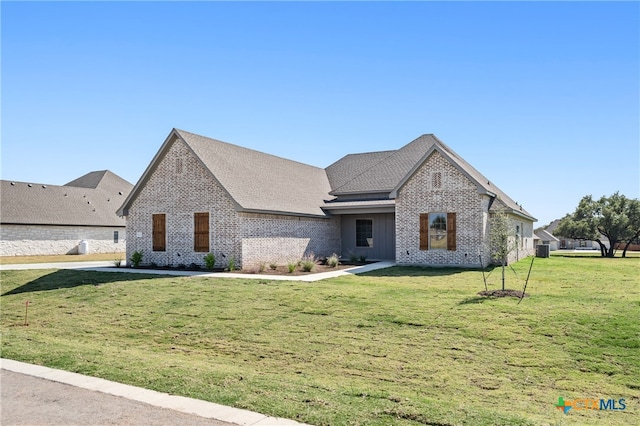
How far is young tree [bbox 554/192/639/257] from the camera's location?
36875 millimetres

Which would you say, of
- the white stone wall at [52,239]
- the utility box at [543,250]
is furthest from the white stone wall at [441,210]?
the white stone wall at [52,239]

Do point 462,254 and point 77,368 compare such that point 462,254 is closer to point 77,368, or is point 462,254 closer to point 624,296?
point 624,296

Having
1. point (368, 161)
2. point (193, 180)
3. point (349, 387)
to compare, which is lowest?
point (349, 387)

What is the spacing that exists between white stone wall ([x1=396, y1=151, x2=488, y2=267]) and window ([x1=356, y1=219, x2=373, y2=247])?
4860 mm

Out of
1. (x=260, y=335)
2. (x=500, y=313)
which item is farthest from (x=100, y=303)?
(x=500, y=313)

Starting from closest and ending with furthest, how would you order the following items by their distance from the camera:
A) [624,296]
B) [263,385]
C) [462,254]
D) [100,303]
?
[263,385], [624,296], [100,303], [462,254]

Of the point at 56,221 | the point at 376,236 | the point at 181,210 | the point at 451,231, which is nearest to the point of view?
the point at 451,231

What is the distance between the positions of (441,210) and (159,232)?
13593 mm

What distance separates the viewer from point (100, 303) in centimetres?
1412

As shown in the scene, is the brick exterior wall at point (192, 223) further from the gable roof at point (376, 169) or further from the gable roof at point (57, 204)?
the gable roof at point (57, 204)

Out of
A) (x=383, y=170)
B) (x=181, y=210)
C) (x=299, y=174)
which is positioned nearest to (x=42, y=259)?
(x=181, y=210)

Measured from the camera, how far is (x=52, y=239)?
36.5 meters

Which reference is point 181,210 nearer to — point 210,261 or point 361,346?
point 210,261

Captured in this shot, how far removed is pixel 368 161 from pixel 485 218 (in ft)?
40.8
